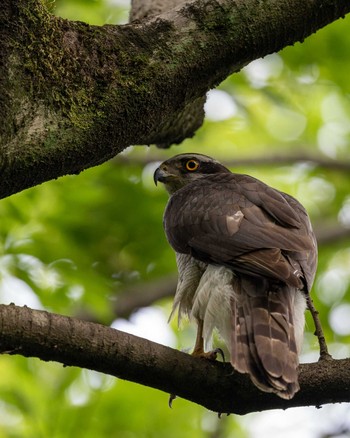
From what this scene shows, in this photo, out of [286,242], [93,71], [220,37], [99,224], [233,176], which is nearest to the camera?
[93,71]

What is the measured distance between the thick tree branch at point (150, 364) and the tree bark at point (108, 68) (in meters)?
0.61

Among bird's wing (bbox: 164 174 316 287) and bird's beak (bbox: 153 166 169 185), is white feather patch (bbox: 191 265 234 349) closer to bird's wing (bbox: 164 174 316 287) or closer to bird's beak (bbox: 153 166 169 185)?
bird's wing (bbox: 164 174 316 287)

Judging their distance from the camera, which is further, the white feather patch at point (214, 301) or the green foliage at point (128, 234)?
the green foliage at point (128, 234)

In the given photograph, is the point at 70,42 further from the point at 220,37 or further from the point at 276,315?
the point at 276,315

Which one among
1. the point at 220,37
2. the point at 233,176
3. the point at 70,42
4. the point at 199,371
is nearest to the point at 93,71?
the point at 70,42

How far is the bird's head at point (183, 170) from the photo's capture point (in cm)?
723

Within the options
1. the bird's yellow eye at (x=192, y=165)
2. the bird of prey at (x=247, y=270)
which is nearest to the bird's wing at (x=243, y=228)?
the bird of prey at (x=247, y=270)

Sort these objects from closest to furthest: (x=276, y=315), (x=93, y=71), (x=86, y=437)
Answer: (x=93, y=71), (x=276, y=315), (x=86, y=437)

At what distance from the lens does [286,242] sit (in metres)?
4.96

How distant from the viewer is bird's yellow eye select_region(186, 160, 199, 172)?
7301 millimetres

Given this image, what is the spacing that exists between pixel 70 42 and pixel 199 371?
5.50 feet

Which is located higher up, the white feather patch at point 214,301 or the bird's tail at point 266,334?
the white feather patch at point 214,301

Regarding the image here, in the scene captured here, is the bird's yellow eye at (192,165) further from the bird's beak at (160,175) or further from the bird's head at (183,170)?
the bird's beak at (160,175)

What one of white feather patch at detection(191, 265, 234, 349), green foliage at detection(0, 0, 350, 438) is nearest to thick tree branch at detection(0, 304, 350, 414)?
white feather patch at detection(191, 265, 234, 349)
